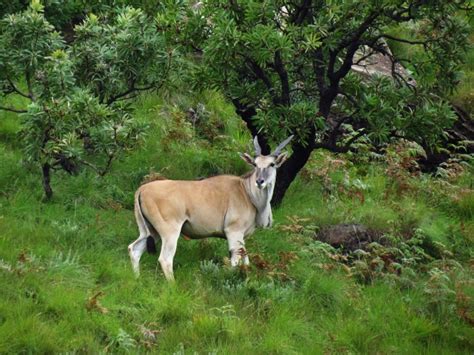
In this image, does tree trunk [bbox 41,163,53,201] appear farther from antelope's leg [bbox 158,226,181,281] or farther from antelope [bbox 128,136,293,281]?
antelope's leg [bbox 158,226,181,281]

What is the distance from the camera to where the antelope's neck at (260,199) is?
483 inches

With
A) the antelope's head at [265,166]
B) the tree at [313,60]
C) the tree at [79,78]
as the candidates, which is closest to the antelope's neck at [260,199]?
the antelope's head at [265,166]

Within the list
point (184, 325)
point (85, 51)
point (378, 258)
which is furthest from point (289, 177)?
point (184, 325)

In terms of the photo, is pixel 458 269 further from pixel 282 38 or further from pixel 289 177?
pixel 282 38

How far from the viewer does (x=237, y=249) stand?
11.9 meters

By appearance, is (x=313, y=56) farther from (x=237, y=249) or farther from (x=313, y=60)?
(x=237, y=249)

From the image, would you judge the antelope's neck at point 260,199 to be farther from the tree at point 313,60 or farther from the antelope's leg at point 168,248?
the antelope's leg at point 168,248

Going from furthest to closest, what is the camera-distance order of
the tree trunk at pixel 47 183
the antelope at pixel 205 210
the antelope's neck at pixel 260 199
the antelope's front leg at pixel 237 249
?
1. the tree trunk at pixel 47 183
2. the antelope's neck at pixel 260 199
3. the antelope's front leg at pixel 237 249
4. the antelope at pixel 205 210

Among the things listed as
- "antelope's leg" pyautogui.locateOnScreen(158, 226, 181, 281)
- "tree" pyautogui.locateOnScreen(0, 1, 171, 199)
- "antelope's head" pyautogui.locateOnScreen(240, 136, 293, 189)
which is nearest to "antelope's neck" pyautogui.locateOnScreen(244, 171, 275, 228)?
"antelope's head" pyautogui.locateOnScreen(240, 136, 293, 189)

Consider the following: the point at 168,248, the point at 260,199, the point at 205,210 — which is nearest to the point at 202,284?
the point at 168,248

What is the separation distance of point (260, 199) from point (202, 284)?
1.66 m

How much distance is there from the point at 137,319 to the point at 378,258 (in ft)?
12.2

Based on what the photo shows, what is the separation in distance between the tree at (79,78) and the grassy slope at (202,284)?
0.83 meters

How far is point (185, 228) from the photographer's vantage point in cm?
1187
